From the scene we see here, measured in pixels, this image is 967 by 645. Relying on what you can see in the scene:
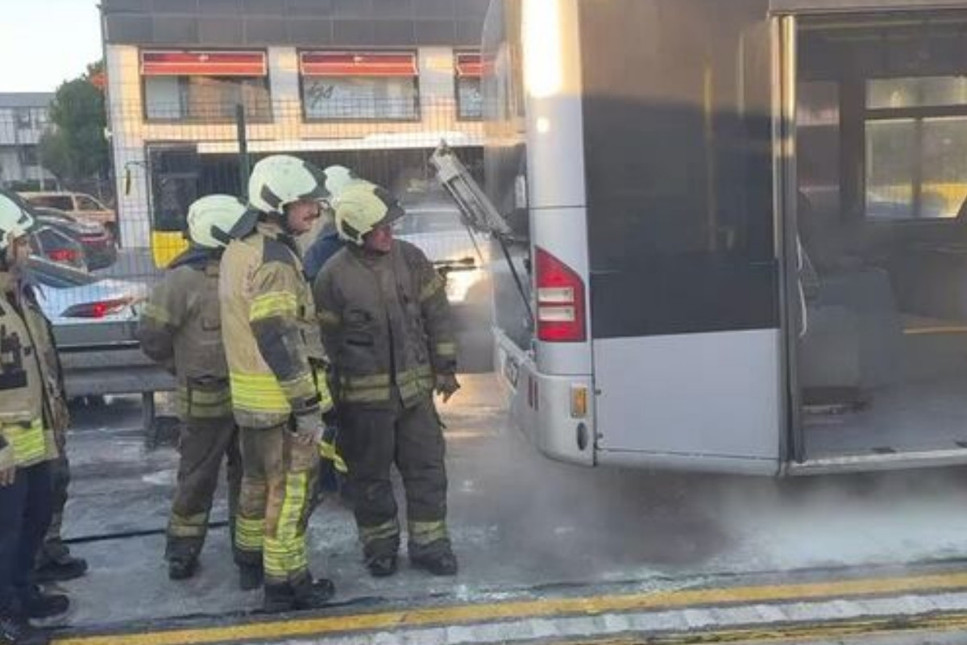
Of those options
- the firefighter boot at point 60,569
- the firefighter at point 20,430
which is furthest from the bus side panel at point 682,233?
the firefighter boot at point 60,569

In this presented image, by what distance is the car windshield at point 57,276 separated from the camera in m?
8.54

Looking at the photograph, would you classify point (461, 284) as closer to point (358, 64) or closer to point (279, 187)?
point (279, 187)

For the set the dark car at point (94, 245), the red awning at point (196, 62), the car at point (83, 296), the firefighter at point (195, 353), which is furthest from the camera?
the red awning at point (196, 62)

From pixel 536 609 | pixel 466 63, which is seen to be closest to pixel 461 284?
pixel 536 609

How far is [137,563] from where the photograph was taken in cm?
511

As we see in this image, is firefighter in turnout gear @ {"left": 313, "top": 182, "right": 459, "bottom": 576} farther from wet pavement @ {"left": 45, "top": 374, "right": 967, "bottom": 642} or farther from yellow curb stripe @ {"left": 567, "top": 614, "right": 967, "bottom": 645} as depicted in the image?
yellow curb stripe @ {"left": 567, "top": 614, "right": 967, "bottom": 645}

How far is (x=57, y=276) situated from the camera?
8.76m

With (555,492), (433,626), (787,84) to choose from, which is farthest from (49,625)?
(787,84)

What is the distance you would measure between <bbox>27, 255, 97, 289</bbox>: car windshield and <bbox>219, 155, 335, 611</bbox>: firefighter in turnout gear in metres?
4.64

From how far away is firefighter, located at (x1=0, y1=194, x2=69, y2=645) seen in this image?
13.4 feet

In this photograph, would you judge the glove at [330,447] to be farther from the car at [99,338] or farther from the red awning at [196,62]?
the red awning at [196,62]

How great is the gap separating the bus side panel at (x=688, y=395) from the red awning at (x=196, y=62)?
26.5 meters

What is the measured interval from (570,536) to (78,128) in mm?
45212

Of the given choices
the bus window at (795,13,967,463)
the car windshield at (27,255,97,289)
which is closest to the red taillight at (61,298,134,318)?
the car windshield at (27,255,97,289)
